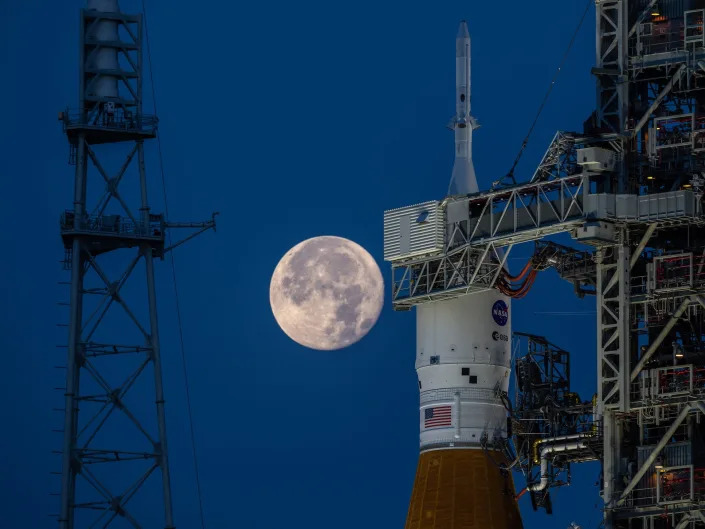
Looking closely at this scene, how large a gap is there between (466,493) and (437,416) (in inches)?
151

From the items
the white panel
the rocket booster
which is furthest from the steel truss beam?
the rocket booster

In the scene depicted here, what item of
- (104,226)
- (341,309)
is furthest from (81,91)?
(341,309)

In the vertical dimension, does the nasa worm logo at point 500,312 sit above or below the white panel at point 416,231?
below

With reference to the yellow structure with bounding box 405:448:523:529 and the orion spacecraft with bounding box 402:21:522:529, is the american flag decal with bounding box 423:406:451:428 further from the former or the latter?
the yellow structure with bounding box 405:448:523:529

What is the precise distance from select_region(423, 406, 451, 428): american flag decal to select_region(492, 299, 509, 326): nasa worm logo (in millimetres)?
4683

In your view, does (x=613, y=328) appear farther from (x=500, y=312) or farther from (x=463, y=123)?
(x=463, y=123)

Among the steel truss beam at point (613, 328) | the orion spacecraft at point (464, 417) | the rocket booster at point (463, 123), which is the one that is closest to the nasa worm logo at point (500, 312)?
the orion spacecraft at point (464, 417)

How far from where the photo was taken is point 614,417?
Result: 123375 mm

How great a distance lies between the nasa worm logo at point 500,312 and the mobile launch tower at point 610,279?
0.34m

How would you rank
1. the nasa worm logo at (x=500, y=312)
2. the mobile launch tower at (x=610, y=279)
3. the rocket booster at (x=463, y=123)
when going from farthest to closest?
the rocket booster at (x=463, y=123) → the nasa worm logo at (x=500, y=312) → the mobile launch tower at (x=610, y=279)

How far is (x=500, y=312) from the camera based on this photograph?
430 feet

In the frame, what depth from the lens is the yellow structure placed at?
129m

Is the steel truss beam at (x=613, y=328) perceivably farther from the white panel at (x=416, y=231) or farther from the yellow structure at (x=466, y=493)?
the white panel at (x=416, y=231)

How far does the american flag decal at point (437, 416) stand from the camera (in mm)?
129750
